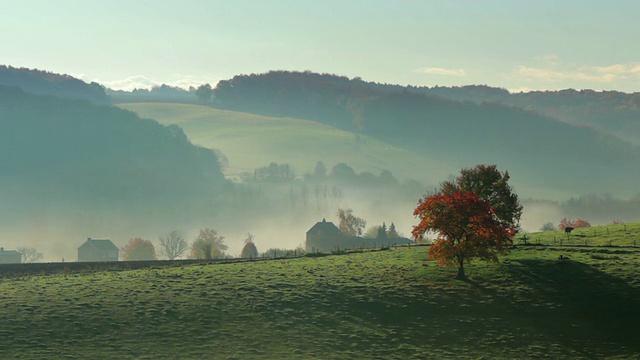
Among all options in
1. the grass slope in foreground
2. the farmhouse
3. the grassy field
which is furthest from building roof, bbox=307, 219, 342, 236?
the grass slope in foreground

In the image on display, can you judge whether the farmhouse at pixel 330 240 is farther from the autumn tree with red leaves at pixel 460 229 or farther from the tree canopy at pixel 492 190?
the autumn tree with red leaves at pixel 460 229

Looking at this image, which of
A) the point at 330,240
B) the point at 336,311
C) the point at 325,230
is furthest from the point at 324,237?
the point at 336,311

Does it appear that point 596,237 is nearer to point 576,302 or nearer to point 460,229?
point 460,229

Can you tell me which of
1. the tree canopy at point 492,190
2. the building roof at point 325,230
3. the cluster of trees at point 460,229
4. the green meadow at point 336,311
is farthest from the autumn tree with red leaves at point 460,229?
the building roof at point 325,230

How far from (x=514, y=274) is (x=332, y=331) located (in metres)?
24.0

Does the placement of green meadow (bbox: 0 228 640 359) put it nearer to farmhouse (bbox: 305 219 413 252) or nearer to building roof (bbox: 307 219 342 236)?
farmhouse (bbox: 305 219 413 252)

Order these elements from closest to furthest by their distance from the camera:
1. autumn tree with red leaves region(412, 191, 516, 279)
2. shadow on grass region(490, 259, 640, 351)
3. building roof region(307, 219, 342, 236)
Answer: shadow on grass region(490, 259, 640, 351)
autumn tree with red leaves region(412, 191, 516, 279)
building roof region(307, 219, 342, 236)

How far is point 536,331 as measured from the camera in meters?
69.4

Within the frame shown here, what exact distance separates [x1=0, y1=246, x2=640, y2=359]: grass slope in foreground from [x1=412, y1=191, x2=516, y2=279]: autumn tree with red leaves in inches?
95.1

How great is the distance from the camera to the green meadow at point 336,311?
209 feet

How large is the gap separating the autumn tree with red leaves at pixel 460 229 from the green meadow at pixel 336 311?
2.36 meters

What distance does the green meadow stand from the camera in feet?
209

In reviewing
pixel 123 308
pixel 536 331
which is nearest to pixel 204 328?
pixel 123 308

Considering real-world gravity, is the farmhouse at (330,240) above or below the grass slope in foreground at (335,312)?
above
